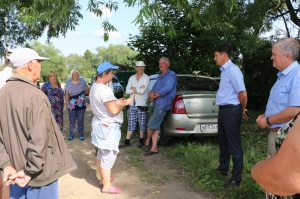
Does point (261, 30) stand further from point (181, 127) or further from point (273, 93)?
point (273, 93)

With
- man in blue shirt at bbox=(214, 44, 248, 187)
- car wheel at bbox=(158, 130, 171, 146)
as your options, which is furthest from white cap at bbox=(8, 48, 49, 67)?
car wheel at bbox=(158, 130, 171, 146)

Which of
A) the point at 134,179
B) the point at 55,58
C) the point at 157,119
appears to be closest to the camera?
the point at 134,179

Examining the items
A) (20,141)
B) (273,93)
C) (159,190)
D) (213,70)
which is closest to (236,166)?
(159,190)

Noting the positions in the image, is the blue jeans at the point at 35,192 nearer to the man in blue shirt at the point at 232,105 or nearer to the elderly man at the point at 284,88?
the elderly man at the point at 284,88

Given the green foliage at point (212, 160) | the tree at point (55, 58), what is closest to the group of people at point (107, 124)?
the green foliage at point (212, 160)

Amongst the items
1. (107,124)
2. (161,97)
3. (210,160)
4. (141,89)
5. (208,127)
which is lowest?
(210,160)

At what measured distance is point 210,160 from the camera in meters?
5.05

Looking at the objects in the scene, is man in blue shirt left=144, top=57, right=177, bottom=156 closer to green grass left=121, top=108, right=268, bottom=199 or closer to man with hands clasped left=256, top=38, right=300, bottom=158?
green grass left=121, top=108, right=268, bottom=199

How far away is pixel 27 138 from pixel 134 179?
8.81 ft

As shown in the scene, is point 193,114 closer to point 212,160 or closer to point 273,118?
point 212,160

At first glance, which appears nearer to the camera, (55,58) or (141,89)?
(141,89)

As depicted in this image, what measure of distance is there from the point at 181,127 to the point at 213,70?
6929 mm

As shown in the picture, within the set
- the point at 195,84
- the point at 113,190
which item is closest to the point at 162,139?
the point at 195,84

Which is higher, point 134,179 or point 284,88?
point 284,88
